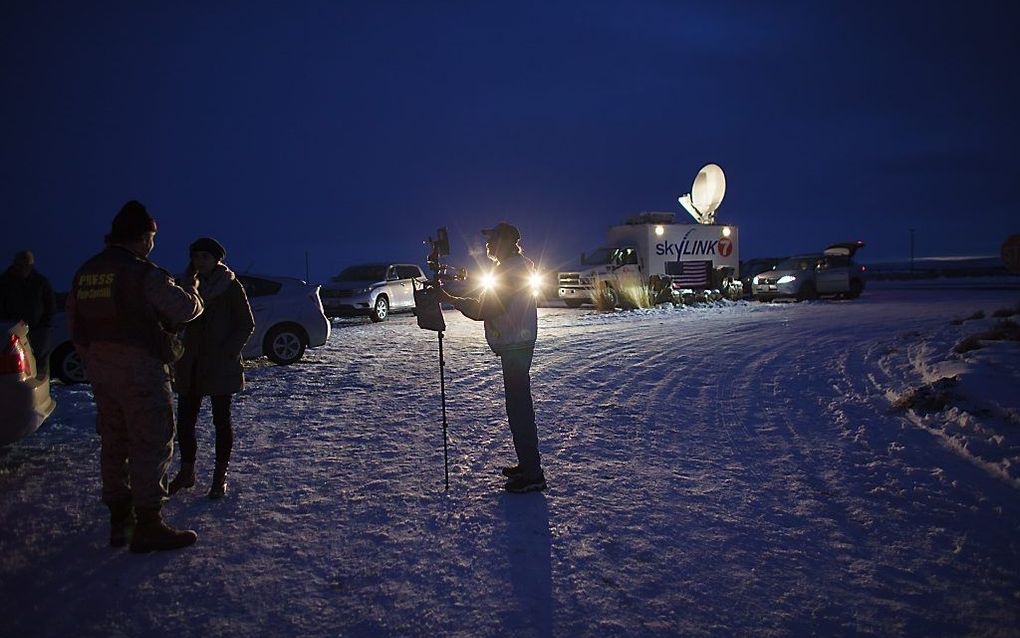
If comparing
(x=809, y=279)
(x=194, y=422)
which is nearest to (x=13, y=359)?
(x=194, y=422)

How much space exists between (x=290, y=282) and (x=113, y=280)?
23.5 feet

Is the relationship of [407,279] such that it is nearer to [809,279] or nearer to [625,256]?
[625,256]

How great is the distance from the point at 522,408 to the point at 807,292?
21.7m

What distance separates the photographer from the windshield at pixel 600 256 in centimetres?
2114

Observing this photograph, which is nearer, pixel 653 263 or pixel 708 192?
pixel 653 263

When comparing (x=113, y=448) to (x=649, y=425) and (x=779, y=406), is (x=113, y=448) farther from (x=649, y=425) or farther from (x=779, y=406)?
(x=779, y=406)

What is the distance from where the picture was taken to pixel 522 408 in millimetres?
4219

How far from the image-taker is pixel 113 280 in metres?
3.22

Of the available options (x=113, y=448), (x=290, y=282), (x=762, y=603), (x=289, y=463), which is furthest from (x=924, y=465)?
(x=290, y=282)

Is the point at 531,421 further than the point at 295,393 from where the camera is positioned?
No

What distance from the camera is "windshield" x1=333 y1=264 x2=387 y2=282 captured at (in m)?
18.4

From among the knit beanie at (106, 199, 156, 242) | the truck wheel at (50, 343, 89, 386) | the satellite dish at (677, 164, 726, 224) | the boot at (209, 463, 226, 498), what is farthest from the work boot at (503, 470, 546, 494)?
the satellite dish at (677, 164, 726, 224)

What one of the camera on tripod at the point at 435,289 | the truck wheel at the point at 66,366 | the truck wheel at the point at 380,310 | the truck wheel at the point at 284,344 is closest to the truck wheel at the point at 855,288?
the truck wheel at the point at 380,310

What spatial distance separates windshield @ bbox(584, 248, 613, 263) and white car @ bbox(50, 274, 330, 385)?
1285 cm
